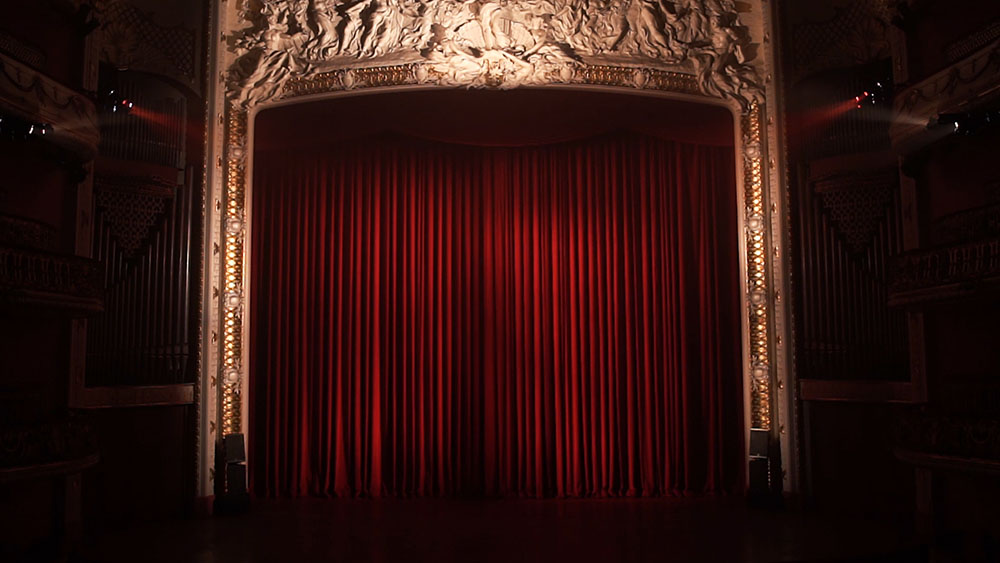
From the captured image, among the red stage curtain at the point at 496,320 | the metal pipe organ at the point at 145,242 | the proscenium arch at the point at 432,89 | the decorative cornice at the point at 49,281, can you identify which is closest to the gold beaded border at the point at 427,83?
the proscenium arch at the point at 432,89

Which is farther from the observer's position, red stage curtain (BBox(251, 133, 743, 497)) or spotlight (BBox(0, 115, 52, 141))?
red stage curtain (BBox(251, 133, 743, 497))

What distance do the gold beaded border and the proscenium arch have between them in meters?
0.01

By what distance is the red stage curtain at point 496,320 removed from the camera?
974cm

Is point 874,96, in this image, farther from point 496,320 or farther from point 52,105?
point 52,105

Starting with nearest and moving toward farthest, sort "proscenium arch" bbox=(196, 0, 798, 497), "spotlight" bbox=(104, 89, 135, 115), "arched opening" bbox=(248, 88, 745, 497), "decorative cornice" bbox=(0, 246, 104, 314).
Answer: "decorative cornice" bbox=(0, 246, 104, 314) → "spotlight" bbox=(104, 89, 135, 115) → "proscenium arch" bbox=(196, 0, 798, 497) → "arched opening" bbox=(248, 88, 745, 497)

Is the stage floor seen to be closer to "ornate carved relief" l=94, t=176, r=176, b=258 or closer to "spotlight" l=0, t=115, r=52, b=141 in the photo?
"ornate carved relief" l=94, t=176, r=176, b=258

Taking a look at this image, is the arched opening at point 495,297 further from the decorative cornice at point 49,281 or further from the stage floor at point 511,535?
the decorative cornice at point 49,281

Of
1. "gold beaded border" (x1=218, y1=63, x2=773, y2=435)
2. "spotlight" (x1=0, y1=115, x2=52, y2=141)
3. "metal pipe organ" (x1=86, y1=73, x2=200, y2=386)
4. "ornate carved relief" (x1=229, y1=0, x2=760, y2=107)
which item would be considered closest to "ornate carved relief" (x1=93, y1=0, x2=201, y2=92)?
"metal pipe organ" (x1=86, y1=73, x2=200, y2=386)

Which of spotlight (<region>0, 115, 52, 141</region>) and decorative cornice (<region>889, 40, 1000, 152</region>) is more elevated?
decorative cornice (<region>889, 40, 1000, 152</region>)

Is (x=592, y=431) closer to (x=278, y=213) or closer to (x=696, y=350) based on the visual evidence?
(x=696, y=350)

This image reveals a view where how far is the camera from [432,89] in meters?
9.32

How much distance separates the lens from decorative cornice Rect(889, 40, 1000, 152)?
648 cm

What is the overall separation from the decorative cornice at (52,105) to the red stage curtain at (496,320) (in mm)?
2946

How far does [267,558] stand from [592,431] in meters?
4.38
